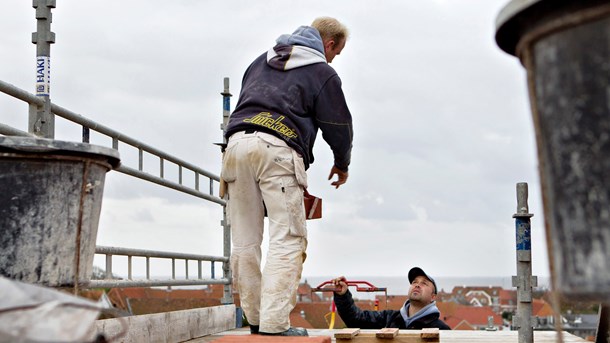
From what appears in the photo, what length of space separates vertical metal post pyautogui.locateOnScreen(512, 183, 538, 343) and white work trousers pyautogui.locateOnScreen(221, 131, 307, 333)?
1.39 meters

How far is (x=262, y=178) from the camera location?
390 cm

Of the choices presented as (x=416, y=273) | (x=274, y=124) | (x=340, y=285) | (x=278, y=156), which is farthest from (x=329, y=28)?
(x=416, y=273)

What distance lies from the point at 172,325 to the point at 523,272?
80.1 inches

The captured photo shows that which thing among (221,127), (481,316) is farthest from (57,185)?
(481,316)

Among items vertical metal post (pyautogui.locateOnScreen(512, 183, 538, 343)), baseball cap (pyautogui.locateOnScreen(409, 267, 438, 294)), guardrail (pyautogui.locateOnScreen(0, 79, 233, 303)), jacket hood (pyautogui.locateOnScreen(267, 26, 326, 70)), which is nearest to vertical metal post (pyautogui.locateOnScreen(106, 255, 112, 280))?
guardrail (pyautogui.locateOnScreen(0, 79, 233, 303))

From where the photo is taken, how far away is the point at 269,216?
3.93 metres

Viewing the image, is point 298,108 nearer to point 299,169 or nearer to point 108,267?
point 299,169

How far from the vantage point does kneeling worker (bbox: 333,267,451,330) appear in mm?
5398

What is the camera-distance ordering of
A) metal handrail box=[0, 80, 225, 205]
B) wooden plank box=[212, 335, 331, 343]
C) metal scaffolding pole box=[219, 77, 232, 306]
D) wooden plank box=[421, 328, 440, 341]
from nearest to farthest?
wooden plank box=[212, 335, 331, 343], metal handrail box=[0, 80, 225, 205], wooden plank box=[421, 328, 440, 341], metal scaffolding pole box=[219, 77, 232, 306]

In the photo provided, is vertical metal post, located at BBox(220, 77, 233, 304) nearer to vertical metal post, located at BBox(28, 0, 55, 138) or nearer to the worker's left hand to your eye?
the worker's left hand

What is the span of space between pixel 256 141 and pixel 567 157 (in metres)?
2.52

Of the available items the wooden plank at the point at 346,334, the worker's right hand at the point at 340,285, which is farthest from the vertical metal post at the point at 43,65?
the worker's right hand at the point at 340,285

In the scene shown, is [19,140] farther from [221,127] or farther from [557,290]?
[221,127]

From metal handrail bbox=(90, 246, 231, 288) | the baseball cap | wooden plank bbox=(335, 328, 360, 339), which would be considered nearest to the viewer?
metal handrail bbox=(90, 246, 231, 288)
